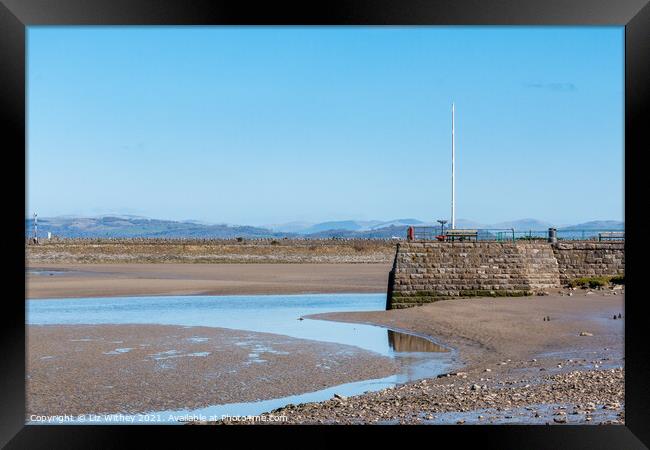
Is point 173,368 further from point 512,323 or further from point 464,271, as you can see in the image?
point 464,271

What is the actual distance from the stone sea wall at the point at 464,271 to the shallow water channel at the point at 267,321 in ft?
7.12

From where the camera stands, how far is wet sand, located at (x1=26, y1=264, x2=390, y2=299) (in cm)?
3225

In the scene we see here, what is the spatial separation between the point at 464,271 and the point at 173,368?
12.7 m

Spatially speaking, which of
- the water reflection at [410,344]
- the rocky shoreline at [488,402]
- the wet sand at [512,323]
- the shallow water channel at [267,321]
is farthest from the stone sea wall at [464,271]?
the rocky shoreline at [488,402]

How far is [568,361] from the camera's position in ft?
44.5

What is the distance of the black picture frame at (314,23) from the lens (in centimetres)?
587

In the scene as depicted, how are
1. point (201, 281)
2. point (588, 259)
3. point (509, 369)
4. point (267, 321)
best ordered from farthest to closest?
point (201, 281) < point (588, 259) < point (267, 321) < point (509, 369)

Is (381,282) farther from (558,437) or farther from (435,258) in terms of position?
(558,437)

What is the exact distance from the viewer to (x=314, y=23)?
6156mm

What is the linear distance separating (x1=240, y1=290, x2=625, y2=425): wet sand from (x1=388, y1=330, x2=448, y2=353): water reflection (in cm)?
48

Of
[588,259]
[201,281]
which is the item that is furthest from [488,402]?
[201,281]

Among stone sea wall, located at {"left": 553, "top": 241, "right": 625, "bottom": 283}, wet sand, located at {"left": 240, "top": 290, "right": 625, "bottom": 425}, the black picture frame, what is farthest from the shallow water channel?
stone sea wall, located at {"left": 553, "top": 241, "right": 625, "bottom": 283}

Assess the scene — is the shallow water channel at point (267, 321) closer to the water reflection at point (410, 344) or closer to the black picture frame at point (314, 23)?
the water reflection at point (410, 344)

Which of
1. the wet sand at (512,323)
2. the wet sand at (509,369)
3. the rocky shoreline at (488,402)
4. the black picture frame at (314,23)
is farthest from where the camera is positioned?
the wet sand at (512,323)
